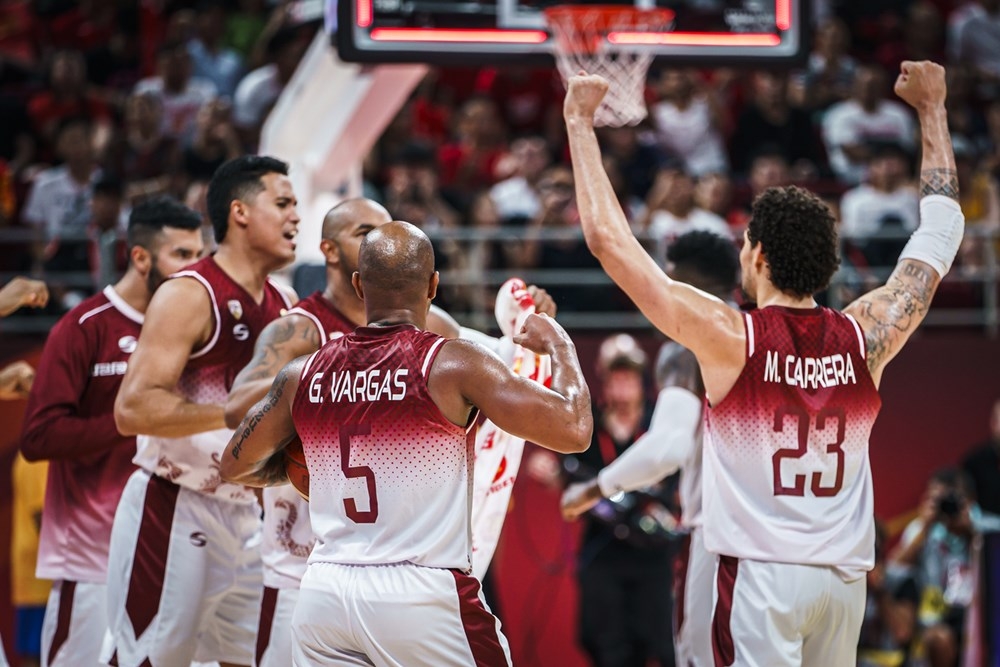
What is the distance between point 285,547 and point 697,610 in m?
1.79

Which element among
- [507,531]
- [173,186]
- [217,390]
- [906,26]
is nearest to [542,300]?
[217,390]

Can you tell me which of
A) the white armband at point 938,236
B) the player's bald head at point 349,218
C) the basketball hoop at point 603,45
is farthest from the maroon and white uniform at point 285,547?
the basketball hoop at point 603,45

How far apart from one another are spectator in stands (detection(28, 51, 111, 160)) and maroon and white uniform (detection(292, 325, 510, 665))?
10.3m

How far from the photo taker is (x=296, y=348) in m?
5.44

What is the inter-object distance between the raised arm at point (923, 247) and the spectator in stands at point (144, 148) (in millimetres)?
8091

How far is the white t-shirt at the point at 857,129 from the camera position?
14.0m

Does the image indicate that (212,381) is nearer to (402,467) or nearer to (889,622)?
(402,467)

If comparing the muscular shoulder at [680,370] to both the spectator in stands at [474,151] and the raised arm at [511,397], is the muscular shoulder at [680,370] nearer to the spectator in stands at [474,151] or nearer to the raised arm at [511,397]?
the raised arm at [511,397]

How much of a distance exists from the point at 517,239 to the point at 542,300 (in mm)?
5788

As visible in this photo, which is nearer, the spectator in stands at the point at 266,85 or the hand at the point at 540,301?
the hand at the point at 540,301

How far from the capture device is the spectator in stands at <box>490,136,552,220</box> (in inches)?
506

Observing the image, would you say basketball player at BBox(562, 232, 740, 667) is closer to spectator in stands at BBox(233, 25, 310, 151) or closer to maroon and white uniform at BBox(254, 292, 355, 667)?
maroon and white uniform at BBox(254, 292, 355, 667)

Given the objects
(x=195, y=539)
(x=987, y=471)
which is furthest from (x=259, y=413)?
(x=987, y=471)

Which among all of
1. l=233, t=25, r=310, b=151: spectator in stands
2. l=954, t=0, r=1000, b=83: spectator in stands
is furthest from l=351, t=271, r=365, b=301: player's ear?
l=954, t=0, r=1000, b=83: spectator in stands
